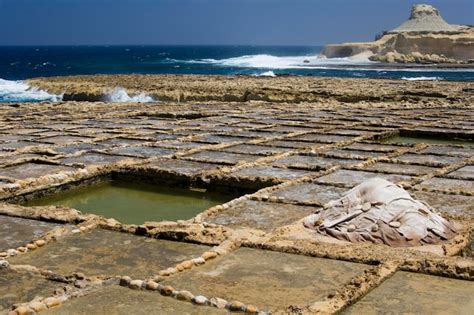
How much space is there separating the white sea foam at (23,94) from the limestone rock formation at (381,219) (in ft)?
76.0

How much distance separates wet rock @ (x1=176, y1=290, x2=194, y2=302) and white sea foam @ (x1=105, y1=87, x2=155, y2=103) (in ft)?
64.3

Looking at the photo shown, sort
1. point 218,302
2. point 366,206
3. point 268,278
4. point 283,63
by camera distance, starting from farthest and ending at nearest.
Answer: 1. point 283,63
2. point 366,206
3. point 268,278
4. point 218,302

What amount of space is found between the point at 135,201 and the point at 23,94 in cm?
2626

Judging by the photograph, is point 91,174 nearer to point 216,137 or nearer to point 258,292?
point 216,137

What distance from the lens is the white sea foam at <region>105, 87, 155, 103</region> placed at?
22.8 meters

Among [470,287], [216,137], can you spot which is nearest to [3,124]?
[216,137]

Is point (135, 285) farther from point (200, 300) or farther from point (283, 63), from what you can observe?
point (283, 63)

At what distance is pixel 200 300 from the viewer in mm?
3277

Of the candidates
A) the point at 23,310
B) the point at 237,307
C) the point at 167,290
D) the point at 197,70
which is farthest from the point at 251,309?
the point at 197,70

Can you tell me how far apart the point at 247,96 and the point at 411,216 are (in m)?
16.1

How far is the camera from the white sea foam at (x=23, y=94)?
1097 inches

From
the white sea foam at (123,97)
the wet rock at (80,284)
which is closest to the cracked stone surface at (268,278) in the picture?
the wet rock at (80,284)

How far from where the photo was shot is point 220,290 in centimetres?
350

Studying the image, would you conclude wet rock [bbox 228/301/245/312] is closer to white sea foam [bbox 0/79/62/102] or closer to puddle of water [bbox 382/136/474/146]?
puddle of water [bbox 382/136/474/146]
